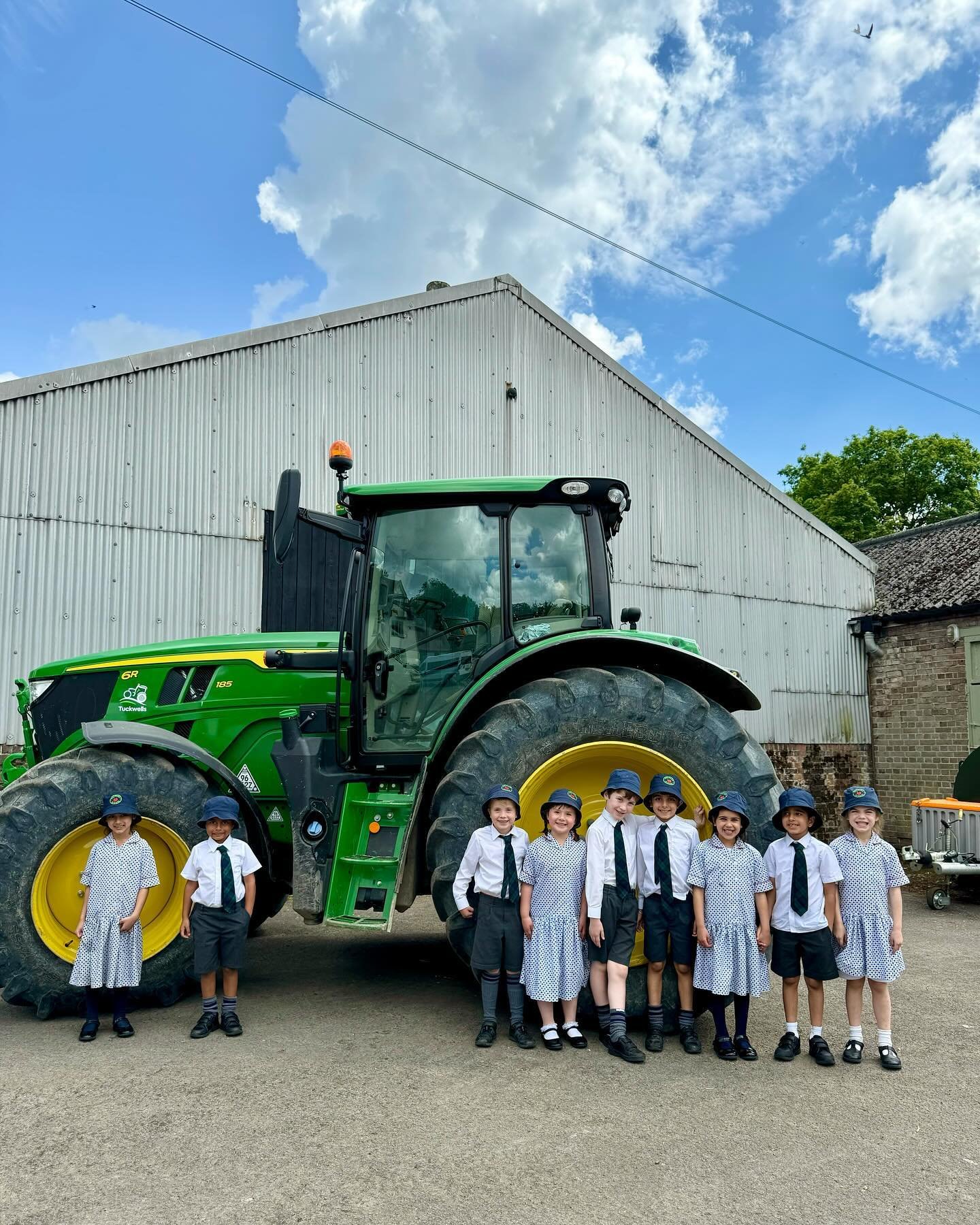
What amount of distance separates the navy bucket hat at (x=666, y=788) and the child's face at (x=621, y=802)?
0.09 meters

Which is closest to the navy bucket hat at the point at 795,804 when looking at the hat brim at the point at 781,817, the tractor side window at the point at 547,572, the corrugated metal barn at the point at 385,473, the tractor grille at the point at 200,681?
the hat brim at the point at 781,817

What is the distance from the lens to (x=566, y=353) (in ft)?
43.2

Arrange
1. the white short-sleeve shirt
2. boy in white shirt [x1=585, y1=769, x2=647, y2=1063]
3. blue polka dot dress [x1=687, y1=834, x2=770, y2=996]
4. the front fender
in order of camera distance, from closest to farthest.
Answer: blue polka dot dress [x1=687, y1=834, x2=770, y2=996] < boy in white shirt [x1=585, y1=769, x2=647, y2=1063] < the white short-sleeve shirt < the front fender

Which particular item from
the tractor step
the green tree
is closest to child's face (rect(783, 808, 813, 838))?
the tractor step

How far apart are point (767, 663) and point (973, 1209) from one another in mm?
11764

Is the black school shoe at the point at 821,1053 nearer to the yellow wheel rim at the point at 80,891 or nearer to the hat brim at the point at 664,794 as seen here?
the hat brim at the point at 664,794

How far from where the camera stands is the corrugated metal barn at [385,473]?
31.6 feet

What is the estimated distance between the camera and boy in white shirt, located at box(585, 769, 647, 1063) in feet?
14.7

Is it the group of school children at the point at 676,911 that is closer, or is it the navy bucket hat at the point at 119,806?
the group of school children at the point at 676,911

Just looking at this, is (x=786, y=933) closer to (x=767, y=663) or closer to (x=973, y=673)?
(x=767, y=663)

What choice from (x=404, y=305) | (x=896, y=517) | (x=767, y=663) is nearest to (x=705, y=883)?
(x=404, y=305)

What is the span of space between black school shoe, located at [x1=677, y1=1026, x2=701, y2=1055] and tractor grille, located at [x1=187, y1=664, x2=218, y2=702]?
3.46 m

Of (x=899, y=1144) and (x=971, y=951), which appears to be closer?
(x=899, y=1144)

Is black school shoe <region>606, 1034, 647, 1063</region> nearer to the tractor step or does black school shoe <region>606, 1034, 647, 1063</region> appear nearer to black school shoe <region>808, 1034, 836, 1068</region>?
black school shoe <region>808, 1034, 836, 1068</region>
